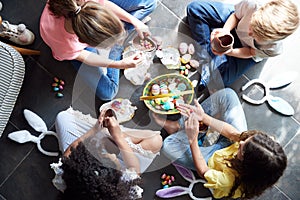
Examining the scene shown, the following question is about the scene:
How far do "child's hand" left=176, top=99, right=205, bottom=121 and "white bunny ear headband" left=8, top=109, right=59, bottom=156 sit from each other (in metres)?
0.46

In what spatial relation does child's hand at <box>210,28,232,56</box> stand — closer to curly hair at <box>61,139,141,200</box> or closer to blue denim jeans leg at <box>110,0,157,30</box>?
blue denim jeans leg at <box>110,0,157,30</box>

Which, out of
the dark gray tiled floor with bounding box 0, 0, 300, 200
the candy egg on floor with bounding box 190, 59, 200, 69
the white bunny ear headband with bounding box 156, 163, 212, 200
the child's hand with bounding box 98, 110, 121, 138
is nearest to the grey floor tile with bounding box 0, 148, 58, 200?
the dark gray tiled floor with bounding box 0, 0, 300, 200

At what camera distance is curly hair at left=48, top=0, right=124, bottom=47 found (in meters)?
1.19

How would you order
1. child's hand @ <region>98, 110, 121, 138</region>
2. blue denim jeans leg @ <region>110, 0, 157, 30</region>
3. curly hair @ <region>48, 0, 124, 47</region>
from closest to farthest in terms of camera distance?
1. curly hair @ <region>48, 0, 124, 47</region>
2. child's hand @ <region>98, 110, 121, 138</region>
3. blue denim jeans leg @ <region>110, 0, 157, 30</region>

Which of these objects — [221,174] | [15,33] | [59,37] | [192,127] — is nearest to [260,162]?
[221,174]

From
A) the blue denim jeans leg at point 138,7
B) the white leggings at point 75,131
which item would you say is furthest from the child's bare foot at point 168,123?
the blue denim jeans leg at point 138,7

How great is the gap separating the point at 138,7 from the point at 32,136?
1.92ft

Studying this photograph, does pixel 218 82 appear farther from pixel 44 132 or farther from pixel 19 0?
pixel 19 0

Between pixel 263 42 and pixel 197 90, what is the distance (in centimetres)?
32

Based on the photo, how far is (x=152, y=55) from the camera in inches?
61.8

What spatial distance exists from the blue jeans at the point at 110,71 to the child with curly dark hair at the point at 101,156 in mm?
106

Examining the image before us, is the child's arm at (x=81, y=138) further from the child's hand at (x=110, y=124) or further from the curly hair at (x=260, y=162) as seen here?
the curly hair at (x=260, y=162)

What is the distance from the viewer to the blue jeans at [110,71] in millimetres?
1516

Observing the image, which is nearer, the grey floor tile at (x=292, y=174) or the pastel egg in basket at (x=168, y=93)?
the pastel egg in basket at (x=168, y=93)
